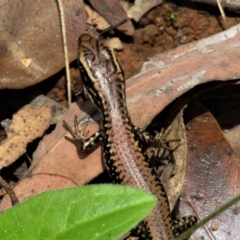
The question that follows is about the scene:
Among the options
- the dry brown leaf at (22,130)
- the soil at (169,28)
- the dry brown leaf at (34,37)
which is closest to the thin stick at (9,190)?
the dry brown leaf at (22,130)

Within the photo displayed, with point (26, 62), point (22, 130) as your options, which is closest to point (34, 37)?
point (26, 62)

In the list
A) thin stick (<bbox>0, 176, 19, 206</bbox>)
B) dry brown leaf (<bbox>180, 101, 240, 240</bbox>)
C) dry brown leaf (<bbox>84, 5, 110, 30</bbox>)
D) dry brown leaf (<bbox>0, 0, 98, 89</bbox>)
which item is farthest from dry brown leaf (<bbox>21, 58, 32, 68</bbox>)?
dry brown leaf (<bbox>180, 101, 240, 240</bbox>)

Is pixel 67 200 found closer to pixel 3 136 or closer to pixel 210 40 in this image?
pixel 3 136

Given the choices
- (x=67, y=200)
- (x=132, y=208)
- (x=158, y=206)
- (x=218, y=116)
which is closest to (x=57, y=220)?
(x=67, y=200)

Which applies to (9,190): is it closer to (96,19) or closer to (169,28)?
(96,19)

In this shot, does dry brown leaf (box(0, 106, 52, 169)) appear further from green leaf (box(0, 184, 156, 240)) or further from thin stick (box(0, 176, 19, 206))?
green leaf (box(0, 184, 156, 240))

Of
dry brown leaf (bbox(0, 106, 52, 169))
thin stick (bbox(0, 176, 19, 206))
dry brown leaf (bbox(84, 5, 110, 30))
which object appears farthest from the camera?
dry brown leaf (bbox(84, 5, 110, 30))
